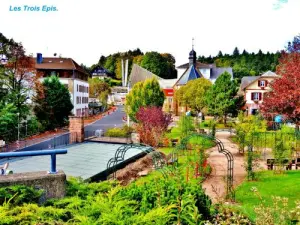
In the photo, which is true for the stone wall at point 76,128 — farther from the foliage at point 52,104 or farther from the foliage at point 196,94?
the foliage at point 196,94

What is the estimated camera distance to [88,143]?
49.0 feet

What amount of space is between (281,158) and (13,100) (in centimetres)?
1775

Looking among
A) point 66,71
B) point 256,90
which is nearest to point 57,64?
point 66,71

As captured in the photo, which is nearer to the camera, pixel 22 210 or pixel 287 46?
pixel 22 210

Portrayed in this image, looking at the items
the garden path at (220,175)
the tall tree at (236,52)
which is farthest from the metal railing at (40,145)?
the tall tree at (236,52)

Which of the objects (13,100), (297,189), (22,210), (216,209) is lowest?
(297,189)

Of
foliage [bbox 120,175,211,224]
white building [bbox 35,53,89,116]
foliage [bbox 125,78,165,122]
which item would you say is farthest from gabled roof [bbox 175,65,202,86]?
foliage [bbox 120,175,211,224]

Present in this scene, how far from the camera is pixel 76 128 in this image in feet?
48.7

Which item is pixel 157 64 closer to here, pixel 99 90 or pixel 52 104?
pixel 99 90

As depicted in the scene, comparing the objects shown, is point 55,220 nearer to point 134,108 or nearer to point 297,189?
point 297,189

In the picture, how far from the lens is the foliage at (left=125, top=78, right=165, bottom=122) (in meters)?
27.4

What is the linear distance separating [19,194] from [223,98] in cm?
2750

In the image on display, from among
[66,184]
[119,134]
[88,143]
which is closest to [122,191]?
[66,184]

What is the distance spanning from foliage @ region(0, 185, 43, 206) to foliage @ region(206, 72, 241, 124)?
27087mm
